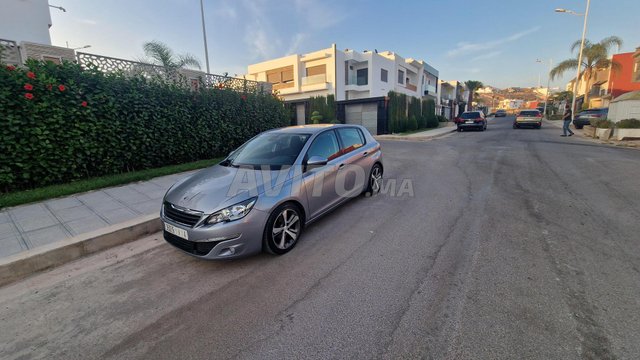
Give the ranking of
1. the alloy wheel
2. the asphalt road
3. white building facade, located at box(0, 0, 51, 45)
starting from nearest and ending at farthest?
the asphalt road
the alloy wheel
white building facade, located at box(0, 0, 51, 45)

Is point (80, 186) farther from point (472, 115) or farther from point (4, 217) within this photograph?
point (472, 115)

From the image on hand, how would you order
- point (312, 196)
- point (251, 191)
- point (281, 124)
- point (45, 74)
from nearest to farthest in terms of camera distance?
point (251, 191) → point (312, 196) → point (45, 74) → point (281, 124)

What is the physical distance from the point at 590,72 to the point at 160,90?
38593 millimetres

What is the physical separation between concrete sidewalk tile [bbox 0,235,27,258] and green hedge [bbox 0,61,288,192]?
2.55 metres

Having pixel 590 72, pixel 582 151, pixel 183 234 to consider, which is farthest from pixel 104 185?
pixel 590 72

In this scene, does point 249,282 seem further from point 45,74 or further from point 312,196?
point 45,74

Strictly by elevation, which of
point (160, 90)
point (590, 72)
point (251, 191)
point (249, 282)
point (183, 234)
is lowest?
point (249, 282)

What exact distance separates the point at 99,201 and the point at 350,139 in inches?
190

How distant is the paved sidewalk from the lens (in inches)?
149

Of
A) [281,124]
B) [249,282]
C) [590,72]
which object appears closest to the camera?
[249,282]

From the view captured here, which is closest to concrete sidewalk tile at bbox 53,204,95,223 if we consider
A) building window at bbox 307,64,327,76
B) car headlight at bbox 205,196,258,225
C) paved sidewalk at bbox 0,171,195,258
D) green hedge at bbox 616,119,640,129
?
paved sidewalk at bbox 0,171,195,258

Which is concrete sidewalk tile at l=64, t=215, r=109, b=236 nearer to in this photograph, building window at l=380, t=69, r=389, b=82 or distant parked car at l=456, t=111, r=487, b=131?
distant parked car at l=456, t=111, r=487, b=131

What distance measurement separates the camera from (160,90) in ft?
24.7

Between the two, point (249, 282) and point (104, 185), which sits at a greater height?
point (104, 185)
